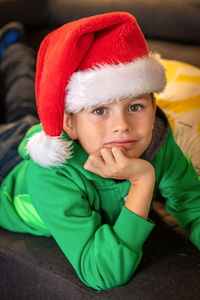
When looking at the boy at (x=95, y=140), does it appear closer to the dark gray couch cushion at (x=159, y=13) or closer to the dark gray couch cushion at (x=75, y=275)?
the dark gray couch cushion at (x=75, y=275)

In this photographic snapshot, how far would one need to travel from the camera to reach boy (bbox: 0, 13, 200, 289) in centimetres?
80

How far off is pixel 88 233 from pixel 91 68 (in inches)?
14.9

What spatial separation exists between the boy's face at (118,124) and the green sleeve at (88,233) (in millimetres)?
127

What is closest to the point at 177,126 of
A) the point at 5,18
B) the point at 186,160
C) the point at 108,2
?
the point at 186,160

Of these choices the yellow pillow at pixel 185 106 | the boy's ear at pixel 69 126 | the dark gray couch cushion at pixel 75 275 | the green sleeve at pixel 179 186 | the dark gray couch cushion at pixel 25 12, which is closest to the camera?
the dark gray couch cushion at pixel 75 275

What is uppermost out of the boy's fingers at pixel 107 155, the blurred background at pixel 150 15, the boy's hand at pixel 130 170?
the boy's fingers at pixel 107 155

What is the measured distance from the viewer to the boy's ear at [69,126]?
3.00 feet

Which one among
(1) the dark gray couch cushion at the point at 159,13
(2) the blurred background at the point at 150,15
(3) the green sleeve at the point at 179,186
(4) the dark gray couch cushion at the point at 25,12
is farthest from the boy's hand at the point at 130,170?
(4) the dark gray couch cushion at the point at 25,12

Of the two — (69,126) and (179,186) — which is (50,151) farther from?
(179,186)

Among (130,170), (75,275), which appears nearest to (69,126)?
(130,170)

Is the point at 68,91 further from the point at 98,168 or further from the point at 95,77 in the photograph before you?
the point at 98,168

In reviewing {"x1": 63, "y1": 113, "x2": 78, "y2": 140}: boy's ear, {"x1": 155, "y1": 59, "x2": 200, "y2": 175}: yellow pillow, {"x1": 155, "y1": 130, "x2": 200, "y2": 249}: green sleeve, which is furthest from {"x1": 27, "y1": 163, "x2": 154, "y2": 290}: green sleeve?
{"x1": 155, "y1": 59, "x2": 200, "y2": 175}: yellow pillow

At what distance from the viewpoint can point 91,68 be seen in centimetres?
81

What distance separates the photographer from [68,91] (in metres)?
0.83
